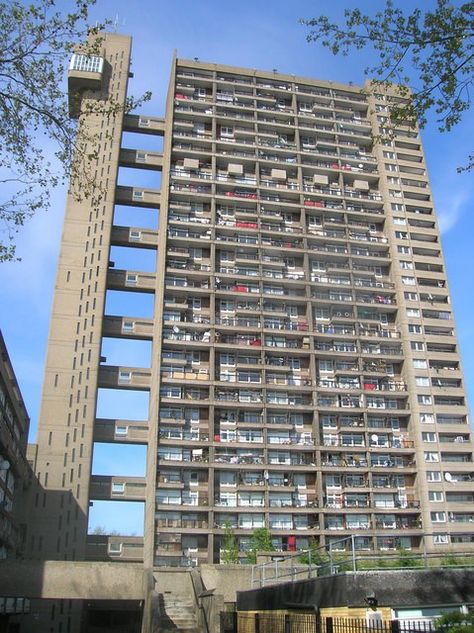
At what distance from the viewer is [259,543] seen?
56.2 meters

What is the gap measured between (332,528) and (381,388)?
15.6m

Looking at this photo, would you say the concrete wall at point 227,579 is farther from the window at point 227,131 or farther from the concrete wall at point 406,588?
the window at point 227,131

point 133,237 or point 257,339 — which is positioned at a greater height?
point 133,237

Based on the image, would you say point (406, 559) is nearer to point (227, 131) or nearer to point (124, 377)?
point (124, 377)

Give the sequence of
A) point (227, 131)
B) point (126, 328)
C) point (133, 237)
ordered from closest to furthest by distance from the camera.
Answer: point (126, 328) → point (133, 237) → point (227, 131)

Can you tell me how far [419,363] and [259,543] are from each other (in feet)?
87.9

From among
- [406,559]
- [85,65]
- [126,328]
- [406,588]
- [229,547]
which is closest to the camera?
[406,588]

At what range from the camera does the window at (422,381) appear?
6825 cm

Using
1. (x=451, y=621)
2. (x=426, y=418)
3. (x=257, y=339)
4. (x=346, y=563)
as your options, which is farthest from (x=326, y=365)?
(x=451, y=621)

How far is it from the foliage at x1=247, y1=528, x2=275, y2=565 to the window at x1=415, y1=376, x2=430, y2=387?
23.2 meters

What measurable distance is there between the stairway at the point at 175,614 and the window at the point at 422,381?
4050 centimetres

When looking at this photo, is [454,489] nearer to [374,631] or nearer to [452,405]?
[452,405]

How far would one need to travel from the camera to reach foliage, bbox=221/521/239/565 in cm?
5475

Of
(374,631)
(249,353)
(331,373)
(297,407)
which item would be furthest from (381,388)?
(374,631)
